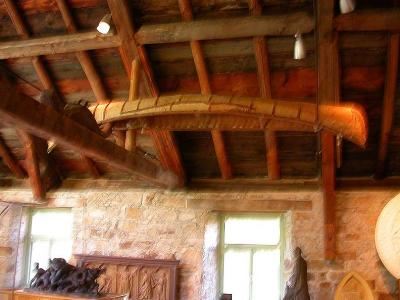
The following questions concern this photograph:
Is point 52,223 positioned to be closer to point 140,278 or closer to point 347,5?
point 140,278

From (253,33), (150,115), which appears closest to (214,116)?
(150,115)

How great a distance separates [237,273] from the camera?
18.4ft

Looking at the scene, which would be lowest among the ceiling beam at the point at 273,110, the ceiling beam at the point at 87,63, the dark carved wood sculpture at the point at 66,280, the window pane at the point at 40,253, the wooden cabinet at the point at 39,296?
the wooden cabinet at the point at 39,296

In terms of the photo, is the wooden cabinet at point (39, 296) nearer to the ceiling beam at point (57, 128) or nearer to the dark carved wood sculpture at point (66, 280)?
the dark carved wood sculpture at point (66, 280)

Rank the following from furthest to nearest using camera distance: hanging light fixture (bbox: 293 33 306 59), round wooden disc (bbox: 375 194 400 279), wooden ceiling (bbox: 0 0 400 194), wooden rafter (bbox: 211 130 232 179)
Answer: wooden rafter (bbox: 211 130 232 179)
round wooden disc (bbox: 375 194 400 279)
wooden ceiling (bbox: 0 0 400 194)
hanging light fixture (bbox: 293 33 306 59)

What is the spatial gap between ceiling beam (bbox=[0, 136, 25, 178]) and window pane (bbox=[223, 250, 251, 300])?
3137 mm

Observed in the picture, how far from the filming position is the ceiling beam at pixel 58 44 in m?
4.46

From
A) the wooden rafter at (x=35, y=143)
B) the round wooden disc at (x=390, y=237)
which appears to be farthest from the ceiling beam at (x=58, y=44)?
the round wooden disc at (x=390, y=237)

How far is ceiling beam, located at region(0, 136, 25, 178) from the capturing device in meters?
6.20

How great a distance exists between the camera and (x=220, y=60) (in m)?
4.57

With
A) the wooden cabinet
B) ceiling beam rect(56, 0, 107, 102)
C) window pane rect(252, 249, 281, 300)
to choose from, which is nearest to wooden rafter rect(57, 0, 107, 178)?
ceiling beam rect(56, 0, 107, 102)

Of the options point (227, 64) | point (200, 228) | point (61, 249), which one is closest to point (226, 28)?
point (227, 64)

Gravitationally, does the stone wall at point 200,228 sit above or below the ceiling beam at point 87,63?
below

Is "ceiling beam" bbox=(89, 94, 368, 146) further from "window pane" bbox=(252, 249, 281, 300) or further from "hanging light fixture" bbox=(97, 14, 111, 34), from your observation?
"window pane" bbox=(252, 249, 281, 300)
